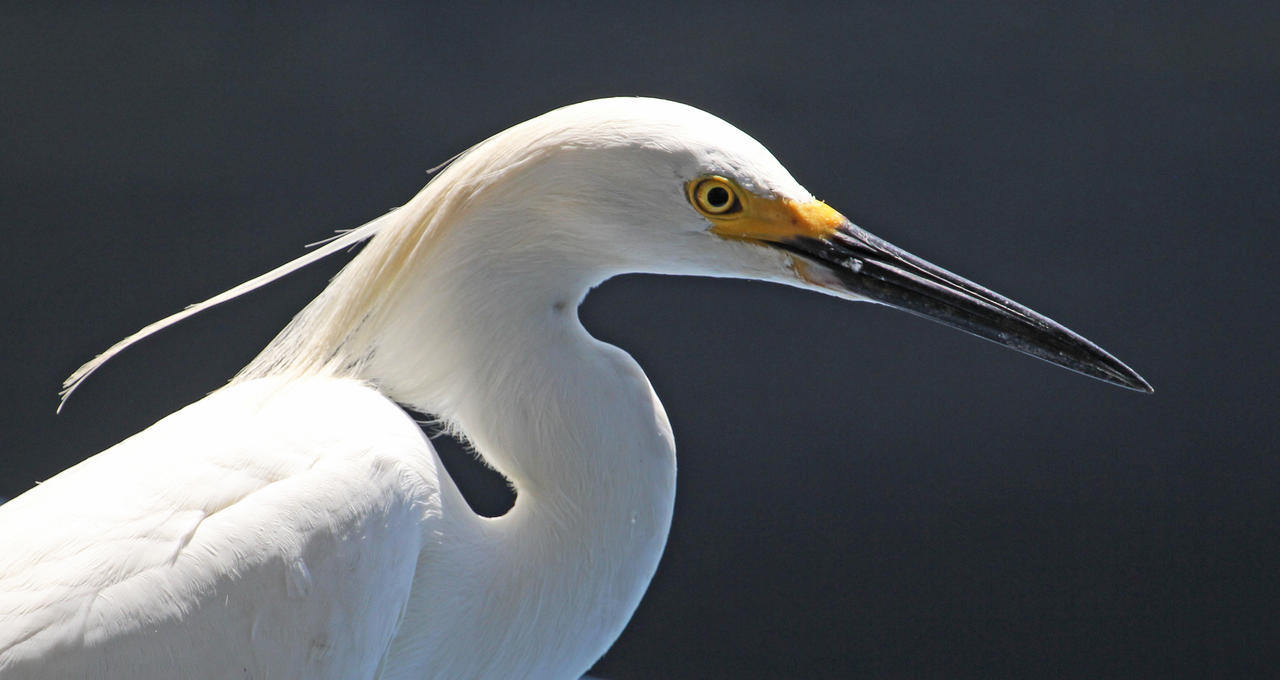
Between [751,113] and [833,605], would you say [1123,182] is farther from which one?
[833,605]

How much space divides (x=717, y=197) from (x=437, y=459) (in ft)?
1.19

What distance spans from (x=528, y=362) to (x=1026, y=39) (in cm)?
164

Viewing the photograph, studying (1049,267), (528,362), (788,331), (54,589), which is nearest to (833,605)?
(788,331)

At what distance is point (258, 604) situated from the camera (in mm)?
909

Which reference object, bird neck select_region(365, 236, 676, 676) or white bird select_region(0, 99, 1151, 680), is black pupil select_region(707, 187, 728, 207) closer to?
white bird select_region(0, 99, 1151, 680)

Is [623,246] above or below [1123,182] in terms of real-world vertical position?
below

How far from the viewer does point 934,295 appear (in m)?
1.04

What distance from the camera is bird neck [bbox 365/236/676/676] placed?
1016 mm

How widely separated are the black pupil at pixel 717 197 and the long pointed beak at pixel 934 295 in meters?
0.06

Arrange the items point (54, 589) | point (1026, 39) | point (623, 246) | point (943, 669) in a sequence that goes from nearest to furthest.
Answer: point (54, 589)
point (623, 246)
point (1026, 39)
point (943, 669)

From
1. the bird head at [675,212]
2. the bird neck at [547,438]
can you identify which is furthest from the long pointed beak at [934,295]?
the bird neck at [547,438]

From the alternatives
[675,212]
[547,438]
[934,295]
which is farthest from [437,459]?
[934,295]

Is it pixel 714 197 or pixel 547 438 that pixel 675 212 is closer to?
pixel 714 197

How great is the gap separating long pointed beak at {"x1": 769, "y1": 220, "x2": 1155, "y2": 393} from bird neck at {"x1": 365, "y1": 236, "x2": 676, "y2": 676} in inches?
8.4
